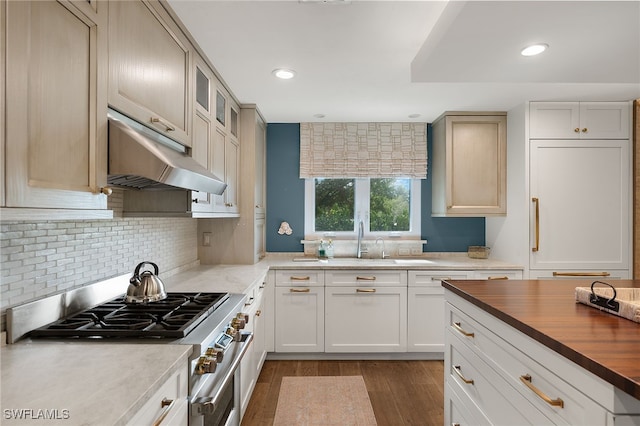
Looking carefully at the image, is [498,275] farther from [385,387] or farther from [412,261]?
[385,387]

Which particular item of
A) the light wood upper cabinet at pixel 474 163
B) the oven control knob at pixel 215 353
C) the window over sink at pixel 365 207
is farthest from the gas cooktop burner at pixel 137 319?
the light wood upper cabinet at pixel 474 163

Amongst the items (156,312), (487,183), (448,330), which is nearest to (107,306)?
(156,312)

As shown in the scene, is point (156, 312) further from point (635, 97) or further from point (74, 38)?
point (635, 97)

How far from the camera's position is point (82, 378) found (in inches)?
39.2

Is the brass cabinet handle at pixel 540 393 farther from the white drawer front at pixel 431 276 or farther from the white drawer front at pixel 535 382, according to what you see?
the white drawer front at pixel 431 276

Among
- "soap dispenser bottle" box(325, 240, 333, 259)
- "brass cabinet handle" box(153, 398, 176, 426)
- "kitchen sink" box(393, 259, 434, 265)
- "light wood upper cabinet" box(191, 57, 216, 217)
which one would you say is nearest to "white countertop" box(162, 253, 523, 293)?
"kitchen sink" box(393, 259, 434, 265)

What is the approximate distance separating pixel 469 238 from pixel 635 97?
6.15 ft

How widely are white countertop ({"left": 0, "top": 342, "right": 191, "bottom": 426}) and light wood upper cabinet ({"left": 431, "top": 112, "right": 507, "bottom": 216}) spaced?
305 cm

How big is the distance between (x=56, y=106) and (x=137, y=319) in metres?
0.88

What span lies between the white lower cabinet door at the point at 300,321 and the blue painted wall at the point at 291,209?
2.58 ft

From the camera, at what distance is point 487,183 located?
142 inches

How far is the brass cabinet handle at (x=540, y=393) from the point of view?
1049 millimetres

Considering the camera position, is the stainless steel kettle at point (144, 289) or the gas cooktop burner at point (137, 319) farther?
the stainless steel kettle at point (144, 289)

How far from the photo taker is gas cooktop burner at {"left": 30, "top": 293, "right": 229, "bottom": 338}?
1.32m
